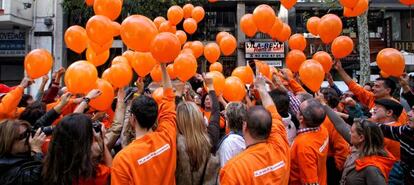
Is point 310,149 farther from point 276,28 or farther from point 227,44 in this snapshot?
point 227,44

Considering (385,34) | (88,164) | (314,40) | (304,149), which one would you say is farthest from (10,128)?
(385,34)

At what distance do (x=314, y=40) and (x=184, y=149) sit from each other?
16.6m

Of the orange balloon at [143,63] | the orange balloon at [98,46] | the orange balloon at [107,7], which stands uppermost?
the orange balloon at [107,7]

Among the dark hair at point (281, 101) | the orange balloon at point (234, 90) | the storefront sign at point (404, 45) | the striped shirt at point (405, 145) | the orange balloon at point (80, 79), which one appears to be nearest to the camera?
the striped shirt at point (405, 145)

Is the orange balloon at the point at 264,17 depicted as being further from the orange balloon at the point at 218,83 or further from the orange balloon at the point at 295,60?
the orange balloon at the point at 218,83

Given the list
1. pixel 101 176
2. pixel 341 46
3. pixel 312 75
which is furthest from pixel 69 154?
pixel 341 46

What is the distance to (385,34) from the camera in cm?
1947

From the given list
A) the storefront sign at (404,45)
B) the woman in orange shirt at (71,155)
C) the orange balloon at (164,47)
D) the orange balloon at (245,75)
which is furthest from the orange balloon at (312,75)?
the storefront sign at (404,45)

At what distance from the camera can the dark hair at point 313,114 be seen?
3490mm

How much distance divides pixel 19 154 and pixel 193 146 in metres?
1.25

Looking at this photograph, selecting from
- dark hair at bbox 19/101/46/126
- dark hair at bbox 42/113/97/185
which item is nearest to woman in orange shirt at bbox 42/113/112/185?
dark hair at bbox 42/113/97/185

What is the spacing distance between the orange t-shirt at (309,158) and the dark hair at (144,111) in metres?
1.32

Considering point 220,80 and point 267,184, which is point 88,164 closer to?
point 267,184

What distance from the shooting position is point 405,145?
11.4ft
